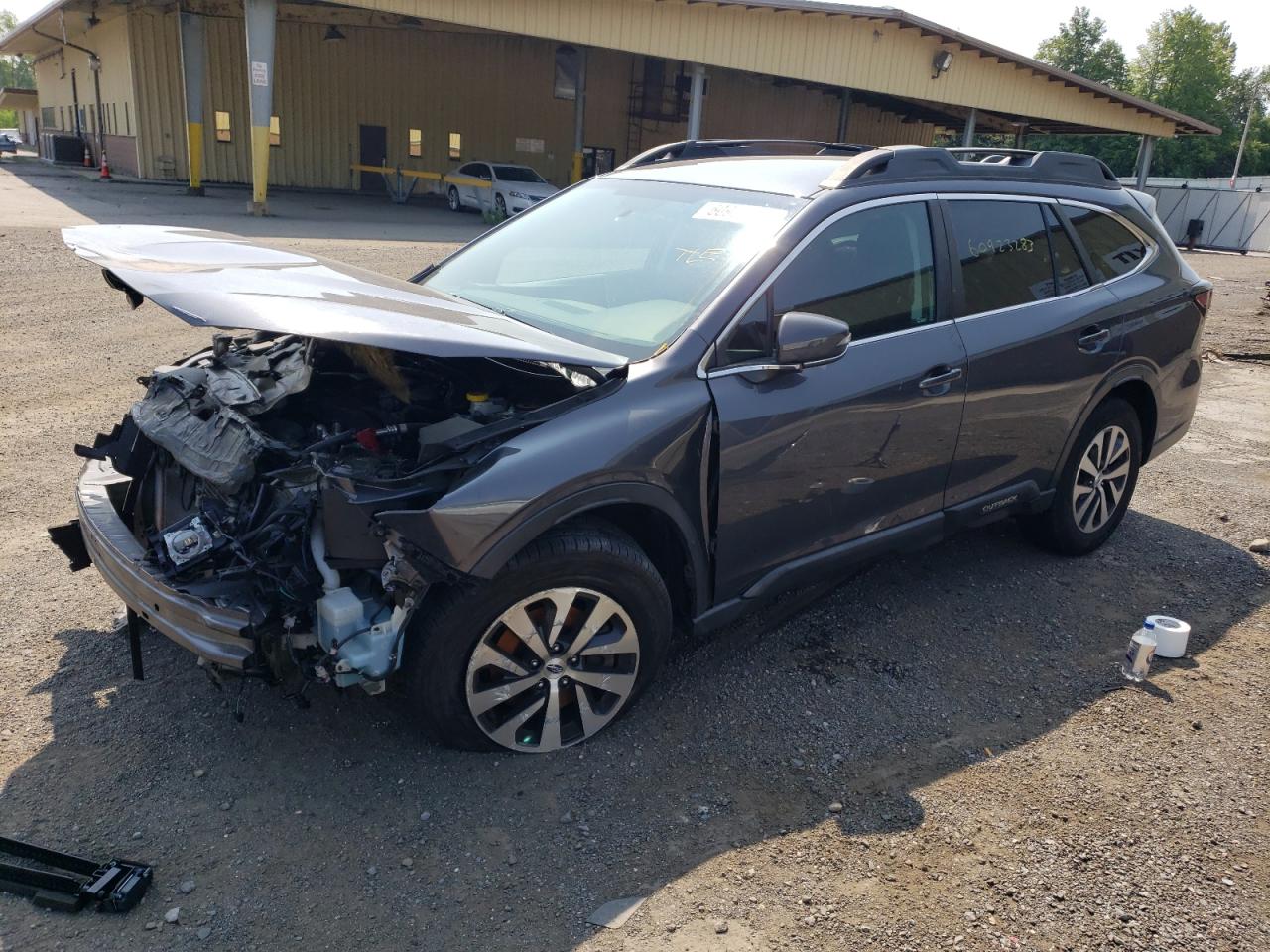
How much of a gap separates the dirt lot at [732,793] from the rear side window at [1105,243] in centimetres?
165

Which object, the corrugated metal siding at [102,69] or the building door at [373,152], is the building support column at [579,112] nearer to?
the building door at [373,152]

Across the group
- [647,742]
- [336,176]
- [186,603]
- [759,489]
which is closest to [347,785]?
[186,603]

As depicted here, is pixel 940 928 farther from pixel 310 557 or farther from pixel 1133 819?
pixel 310 557

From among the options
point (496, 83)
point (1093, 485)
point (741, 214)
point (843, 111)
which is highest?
point (843, 111)

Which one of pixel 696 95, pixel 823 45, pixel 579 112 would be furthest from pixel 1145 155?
pixel 579 112

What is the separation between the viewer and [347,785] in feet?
9.89

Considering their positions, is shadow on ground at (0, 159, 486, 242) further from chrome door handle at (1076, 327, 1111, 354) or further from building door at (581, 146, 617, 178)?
chrome door handle at (1076, 327, 1111, 354)

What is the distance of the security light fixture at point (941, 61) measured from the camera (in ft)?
80.2

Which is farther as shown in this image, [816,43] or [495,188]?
[495,188]

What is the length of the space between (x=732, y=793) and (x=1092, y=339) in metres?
2.87

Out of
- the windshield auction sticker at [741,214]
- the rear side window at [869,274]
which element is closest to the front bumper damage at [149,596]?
the rear side window at [869,274]

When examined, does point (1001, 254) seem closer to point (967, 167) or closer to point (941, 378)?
point (967, 167)

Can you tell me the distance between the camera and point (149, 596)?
2.88 meters

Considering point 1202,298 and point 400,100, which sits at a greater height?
point 400,100
